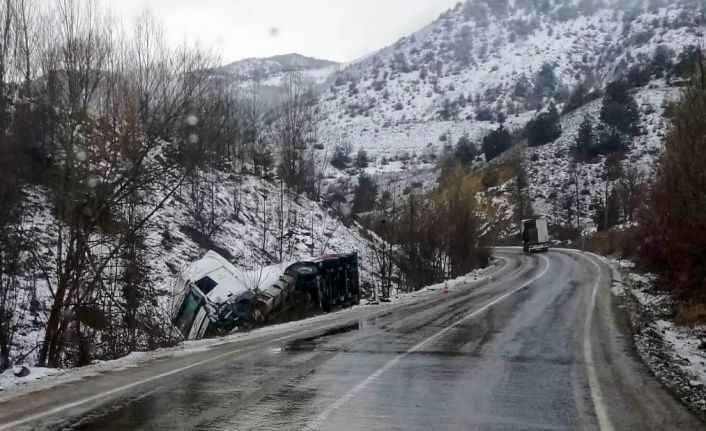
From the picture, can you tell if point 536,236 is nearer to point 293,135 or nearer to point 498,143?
point 293,135

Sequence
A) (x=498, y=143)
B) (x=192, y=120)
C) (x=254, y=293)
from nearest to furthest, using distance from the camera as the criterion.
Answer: (x=192, y=120), (x=254, y=293), (x=498, y=143)

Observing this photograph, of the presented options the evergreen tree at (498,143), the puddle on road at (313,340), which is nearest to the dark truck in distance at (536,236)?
the evergreen tree at (498,143)

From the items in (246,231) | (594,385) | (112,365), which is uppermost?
(246,231)

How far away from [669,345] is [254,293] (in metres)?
11.3

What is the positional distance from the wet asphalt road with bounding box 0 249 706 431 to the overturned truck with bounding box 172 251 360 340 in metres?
4.66

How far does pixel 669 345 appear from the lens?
42.1ft

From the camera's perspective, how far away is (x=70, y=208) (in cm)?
1372

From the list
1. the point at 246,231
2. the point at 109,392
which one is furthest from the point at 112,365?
the point at 246,231

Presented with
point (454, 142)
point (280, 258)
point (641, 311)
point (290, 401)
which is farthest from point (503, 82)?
point (290, 401)

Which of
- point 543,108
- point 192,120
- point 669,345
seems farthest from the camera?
point 543,108

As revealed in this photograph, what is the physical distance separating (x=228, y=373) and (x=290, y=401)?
85.6 inches

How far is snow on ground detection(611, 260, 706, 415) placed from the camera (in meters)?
8.64

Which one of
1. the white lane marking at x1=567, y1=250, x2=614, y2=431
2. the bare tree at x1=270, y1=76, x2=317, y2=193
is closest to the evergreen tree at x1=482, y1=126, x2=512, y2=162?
the bare tree at x1=270, y1=76, x2=317, y2=193

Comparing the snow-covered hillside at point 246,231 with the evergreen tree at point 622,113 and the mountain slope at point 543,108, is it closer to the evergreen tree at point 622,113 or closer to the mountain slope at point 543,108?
the mountain slope at point 543,108
